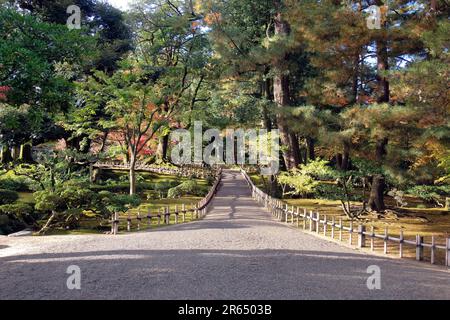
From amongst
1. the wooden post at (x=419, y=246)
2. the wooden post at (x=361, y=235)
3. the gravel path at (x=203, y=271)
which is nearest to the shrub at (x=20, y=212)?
the gravel path at (x=203, y=271)

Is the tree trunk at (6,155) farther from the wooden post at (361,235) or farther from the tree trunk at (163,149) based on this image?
the wooden post at (361,235)

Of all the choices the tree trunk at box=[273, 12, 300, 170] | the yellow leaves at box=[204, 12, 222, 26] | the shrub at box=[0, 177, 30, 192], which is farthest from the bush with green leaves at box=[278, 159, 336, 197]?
the shrub at box=[0, 177, 30, 192]

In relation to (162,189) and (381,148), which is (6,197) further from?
(381,148)

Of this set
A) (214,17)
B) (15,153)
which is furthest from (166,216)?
(15,153)

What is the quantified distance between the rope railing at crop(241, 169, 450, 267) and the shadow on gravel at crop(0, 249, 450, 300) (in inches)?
49.6

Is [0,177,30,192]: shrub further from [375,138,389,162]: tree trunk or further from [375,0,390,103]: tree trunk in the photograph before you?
[375,0,390,103]: tree trunk

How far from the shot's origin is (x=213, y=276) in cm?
653

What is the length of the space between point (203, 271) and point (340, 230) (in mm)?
6687

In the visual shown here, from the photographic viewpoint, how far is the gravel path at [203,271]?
5.73 meters

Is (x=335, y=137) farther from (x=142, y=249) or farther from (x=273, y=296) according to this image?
(x=273, y=296)

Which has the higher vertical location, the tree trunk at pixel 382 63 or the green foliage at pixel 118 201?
the tree trunk at pixel 382 63

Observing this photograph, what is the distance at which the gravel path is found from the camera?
226 inches

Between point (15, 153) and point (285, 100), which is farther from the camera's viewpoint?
point (15, 153)

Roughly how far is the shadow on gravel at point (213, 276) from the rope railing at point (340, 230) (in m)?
1.26
